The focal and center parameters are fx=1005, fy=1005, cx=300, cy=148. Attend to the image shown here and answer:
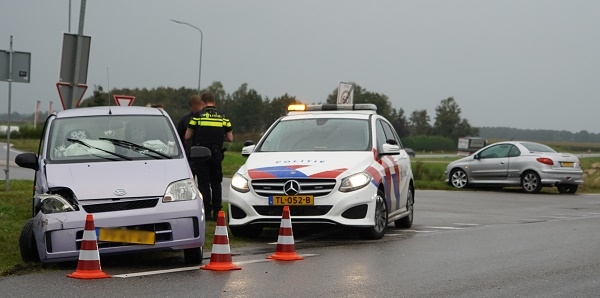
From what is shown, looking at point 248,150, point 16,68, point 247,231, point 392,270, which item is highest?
point 16,68

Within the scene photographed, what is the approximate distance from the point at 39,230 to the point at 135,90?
4070 inches

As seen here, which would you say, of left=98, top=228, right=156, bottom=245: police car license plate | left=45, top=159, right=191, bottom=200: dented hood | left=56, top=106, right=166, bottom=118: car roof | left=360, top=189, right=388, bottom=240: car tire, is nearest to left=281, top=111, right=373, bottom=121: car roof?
left=360, top=189, right=388, bottom=240: car tire

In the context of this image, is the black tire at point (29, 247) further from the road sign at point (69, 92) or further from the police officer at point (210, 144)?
the road sign at point (69, 92)

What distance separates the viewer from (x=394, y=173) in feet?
48.0

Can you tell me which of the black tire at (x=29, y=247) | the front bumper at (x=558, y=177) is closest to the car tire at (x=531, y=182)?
the front bumper at (x=558, y=177)

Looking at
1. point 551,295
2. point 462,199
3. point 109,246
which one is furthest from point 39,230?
point 462,199

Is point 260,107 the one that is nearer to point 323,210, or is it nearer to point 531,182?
point 531,182

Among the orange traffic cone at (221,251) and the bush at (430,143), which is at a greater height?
the orange traffic cone at (221,251)

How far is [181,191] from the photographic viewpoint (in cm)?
1038

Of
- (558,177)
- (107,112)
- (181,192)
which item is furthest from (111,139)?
(558,177)

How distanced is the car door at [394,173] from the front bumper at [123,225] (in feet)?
14.5

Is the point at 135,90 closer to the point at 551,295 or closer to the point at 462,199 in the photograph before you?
the point at 462,199

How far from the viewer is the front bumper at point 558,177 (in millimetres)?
28281

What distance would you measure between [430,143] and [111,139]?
113461mm
